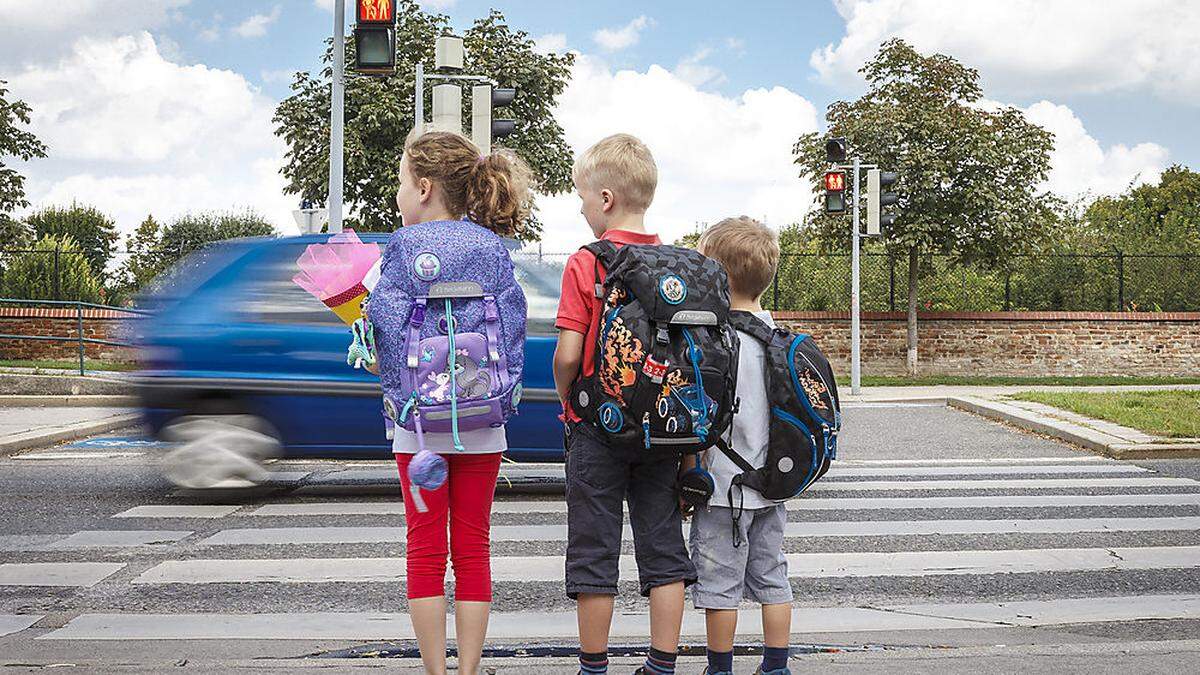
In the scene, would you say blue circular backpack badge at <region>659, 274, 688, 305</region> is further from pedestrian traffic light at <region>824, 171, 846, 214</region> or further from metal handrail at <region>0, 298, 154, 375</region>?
pedestrian traffic light at <region>824, 171, 846, 214</region>

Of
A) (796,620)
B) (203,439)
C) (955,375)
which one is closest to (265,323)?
(203,439)

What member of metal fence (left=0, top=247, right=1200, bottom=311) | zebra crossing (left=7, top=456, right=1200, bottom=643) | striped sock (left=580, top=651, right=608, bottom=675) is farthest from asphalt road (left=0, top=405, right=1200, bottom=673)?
metal fence (left=0, top=247, right=1200, bottom=311)

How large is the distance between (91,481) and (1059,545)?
6.48m

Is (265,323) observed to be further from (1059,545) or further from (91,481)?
A: (1059,545)

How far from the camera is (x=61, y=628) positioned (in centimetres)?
492

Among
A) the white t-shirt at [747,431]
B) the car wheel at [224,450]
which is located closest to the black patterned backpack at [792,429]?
the white t-shirt at [747,431]

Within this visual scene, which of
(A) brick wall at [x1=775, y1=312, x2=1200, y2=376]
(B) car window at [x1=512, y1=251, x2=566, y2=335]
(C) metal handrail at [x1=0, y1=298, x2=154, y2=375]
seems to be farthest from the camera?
(A) brick wall at [x1=775, y1=312, x2=1200, y2=376]

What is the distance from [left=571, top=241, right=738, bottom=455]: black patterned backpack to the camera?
3582 mm

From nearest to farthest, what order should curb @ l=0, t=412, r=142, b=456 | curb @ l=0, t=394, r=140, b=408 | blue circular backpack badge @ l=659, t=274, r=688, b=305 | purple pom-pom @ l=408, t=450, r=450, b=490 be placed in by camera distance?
1. purple pom-pom @ l=408, t=450, r=450, b=490
2. blue circular backpack badge @ l=659, t=274, r=688, b=305
3. curb @ l=0, t=412, r=142, b=456
4. curb @ l=0, t=394, r=140, b=408

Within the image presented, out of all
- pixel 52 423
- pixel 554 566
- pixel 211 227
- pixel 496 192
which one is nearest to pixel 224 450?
pixel 554 566

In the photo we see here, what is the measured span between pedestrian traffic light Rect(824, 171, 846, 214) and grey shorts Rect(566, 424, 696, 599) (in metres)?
16.5

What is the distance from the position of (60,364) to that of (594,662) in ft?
66.3

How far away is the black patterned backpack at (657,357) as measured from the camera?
3.58m

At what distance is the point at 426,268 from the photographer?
3594 mm
